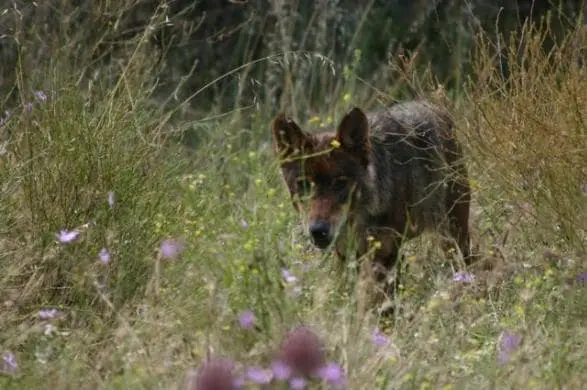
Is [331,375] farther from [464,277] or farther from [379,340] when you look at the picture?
[464,277]

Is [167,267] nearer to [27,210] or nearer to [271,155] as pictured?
[27,210]

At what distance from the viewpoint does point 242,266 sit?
4727mm

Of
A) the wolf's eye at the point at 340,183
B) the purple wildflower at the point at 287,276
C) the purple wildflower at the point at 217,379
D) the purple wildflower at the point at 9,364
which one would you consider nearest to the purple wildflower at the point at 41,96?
the wolf's eye at the point at 340,183

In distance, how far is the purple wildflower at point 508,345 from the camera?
481 cm

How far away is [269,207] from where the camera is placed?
5.62m

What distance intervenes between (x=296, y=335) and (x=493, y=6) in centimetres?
864

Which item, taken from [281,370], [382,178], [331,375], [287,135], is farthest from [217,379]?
[382,178]

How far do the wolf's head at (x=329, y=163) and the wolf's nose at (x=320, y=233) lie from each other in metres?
0.08

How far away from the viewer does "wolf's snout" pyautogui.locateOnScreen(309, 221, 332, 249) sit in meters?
6.57

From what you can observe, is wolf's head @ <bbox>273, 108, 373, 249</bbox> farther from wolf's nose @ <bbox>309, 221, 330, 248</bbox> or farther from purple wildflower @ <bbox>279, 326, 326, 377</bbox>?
purple wildflower @ <bbox>279, 326, 326, 377</bbox>

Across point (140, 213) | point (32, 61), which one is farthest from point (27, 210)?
point (32, 61)

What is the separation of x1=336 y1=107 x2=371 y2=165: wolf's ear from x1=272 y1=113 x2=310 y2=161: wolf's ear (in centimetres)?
19

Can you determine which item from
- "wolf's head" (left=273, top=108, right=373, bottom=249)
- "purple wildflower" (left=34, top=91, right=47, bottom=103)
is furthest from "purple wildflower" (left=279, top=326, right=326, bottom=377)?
"purple wildflower" (left=34, top=91, right=47, bottom=103)

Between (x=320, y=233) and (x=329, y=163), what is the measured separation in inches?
20.2
